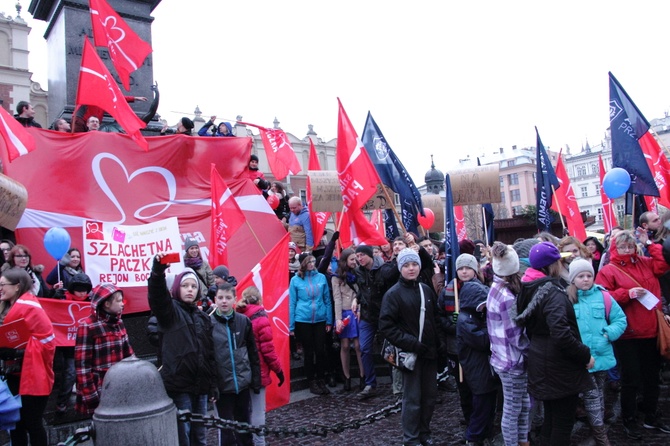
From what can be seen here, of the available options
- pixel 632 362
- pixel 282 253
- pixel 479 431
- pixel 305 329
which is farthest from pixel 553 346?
pixel 305 329

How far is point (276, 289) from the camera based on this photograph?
22.8 ft

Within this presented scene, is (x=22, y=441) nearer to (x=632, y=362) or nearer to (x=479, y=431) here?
(x=479, y=431)

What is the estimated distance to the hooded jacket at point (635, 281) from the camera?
232 inches

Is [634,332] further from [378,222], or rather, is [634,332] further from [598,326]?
[378,222]

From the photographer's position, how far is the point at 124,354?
198 inches

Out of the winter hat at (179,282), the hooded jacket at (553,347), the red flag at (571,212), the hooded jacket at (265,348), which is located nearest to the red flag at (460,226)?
the red flag at (571,212)

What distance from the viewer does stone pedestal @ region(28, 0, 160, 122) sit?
10.8 m

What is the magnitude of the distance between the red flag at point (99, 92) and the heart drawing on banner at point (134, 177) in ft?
3.03

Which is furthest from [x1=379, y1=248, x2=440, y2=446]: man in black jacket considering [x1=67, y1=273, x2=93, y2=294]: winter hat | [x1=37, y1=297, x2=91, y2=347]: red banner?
[x1=67, y1=273, x2=93, y2=294]: winter hat

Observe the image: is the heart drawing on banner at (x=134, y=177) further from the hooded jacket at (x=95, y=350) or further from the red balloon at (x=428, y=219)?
the red balloon at (x=428, y=219)

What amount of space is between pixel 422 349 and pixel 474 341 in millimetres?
495

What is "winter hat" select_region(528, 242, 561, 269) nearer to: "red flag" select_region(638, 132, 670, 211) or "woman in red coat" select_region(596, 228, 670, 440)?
"woman in red coat" select_region(596, 228, 670, 440)

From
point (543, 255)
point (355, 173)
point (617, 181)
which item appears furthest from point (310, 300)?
point (617, 181)

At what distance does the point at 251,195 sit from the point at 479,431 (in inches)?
→ 253
